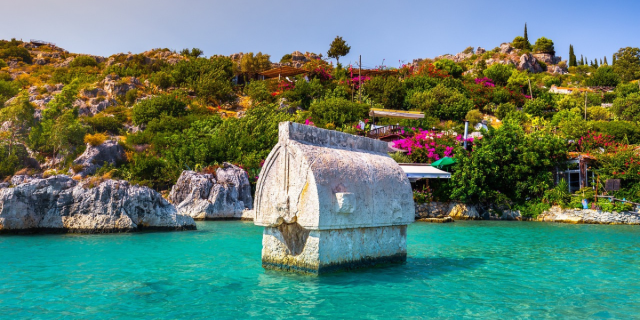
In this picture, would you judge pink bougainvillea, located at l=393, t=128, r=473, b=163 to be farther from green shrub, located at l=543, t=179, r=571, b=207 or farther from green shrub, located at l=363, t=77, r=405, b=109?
green shrub, located at l=363, t=77, r=405, b=109

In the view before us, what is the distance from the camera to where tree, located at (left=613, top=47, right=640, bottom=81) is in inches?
2643

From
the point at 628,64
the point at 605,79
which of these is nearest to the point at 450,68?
the point at 605,79

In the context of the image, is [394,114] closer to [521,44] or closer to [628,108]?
[628,108]

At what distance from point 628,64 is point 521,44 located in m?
22.6

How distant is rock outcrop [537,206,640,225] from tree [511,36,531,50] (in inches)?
2842

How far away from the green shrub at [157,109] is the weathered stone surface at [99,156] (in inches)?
361

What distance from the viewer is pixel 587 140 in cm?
2834

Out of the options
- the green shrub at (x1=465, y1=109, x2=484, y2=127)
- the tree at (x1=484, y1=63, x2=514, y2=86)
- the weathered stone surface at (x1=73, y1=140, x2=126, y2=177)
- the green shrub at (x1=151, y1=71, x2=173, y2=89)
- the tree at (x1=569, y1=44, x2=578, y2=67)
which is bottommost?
the weathered stone surface at (x1=73, y1=140, x2=126, y2=177)

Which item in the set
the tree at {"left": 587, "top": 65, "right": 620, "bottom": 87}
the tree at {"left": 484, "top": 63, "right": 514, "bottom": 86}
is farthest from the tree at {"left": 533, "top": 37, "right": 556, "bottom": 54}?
the tree at {"left": 484, "top": 63, "right": 514, "bottom": 86}

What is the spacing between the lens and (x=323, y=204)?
7840 mm

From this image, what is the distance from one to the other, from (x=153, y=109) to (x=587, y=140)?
35573 millimetres

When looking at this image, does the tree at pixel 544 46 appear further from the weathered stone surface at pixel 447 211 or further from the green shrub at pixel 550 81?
the weathered stone surface at pixel 447 211

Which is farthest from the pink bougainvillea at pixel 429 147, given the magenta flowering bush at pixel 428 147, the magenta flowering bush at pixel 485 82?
the magenta flowering bush at pixel 485 82

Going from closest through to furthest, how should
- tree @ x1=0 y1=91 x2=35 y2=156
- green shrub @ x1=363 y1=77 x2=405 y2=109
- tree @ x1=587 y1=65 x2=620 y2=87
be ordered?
tree @ x1=0 y1=91 x2=35 y2=156, green shrub @ x1=363 y1=77 x2=405 y2=109, tree @ x1=587 y1=65 x2=620 y2=87
